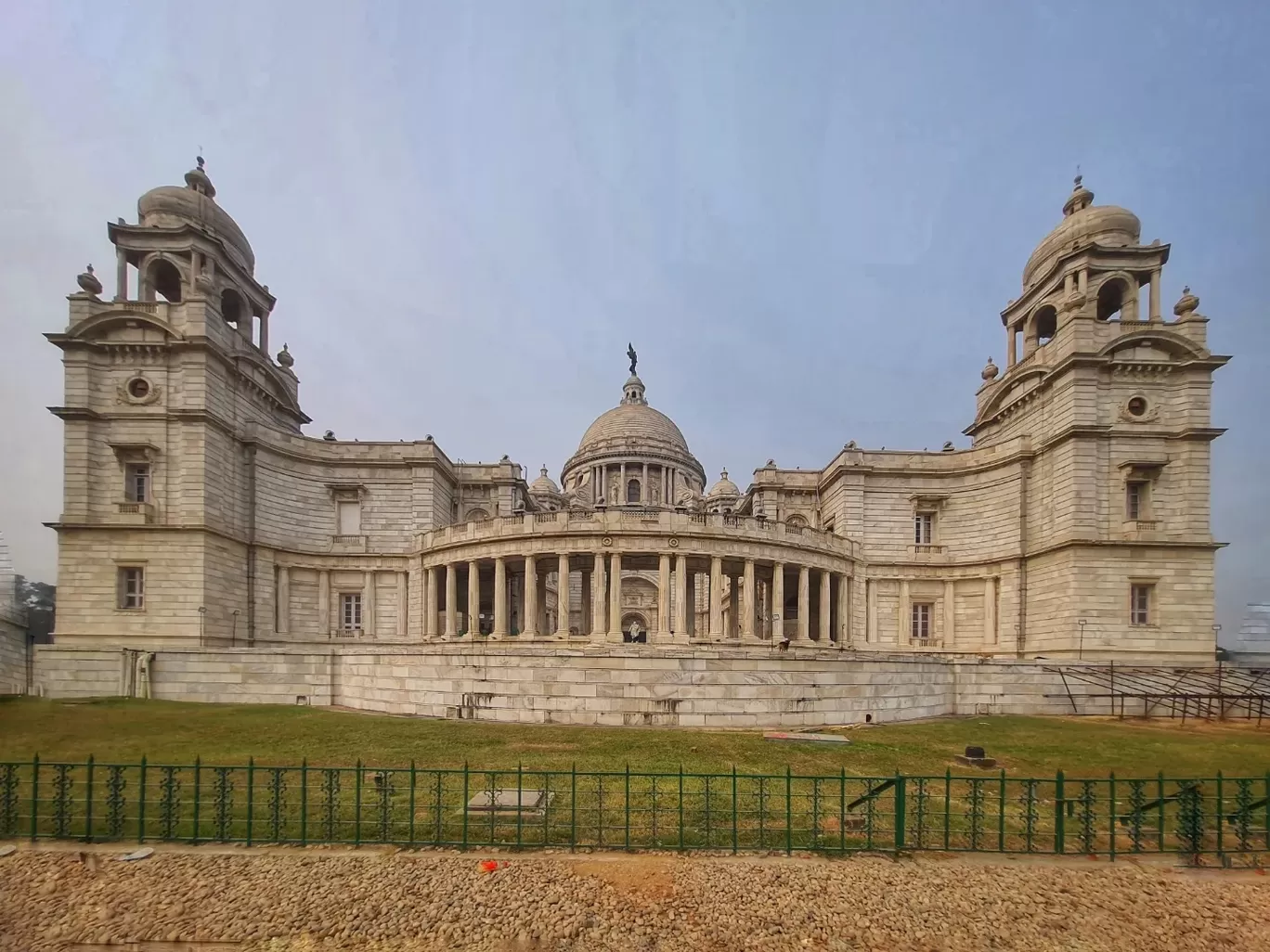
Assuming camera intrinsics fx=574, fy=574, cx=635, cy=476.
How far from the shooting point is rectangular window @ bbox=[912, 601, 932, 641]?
125 ft

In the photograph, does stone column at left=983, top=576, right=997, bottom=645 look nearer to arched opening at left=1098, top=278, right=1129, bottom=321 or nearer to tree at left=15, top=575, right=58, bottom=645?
arched opening at left=1098, top=278, right=1129, bottom=321

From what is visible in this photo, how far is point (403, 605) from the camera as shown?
1484 inches

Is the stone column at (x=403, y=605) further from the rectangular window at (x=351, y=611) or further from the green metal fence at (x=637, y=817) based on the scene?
the green metal fence at (x=637, y=817)

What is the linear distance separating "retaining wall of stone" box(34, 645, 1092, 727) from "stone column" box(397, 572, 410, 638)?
44.3ft

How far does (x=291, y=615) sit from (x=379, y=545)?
647 cm

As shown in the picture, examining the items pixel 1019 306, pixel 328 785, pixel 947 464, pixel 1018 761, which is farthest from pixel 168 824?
pixel 1019 306

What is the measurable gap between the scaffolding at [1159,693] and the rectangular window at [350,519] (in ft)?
129

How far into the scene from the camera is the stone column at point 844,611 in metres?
34.9

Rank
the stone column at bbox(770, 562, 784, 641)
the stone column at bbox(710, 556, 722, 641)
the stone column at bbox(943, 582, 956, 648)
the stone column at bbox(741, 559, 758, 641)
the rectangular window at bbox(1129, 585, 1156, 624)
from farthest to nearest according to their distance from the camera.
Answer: the stone column at bbox(943, 582, 956, 648), the stone column at bbox(770, 562, 784, 641), the stone column at bbox(741, 559, 758, 641), the rectangular window at bbox(1129, 585, 1156, 624), the stone column at bbox(710, 556, 722, 641)

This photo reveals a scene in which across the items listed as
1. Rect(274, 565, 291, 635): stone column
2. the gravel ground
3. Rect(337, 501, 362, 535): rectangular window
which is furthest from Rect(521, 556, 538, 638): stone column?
the gravel ground

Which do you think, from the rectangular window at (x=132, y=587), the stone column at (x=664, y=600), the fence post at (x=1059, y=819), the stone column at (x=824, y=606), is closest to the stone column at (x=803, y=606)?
the stone column at (x=824, y=606)

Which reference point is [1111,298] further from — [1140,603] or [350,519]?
[350,519]

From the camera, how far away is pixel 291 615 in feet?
117

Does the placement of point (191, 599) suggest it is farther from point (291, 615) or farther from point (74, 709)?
point (74, 709)
